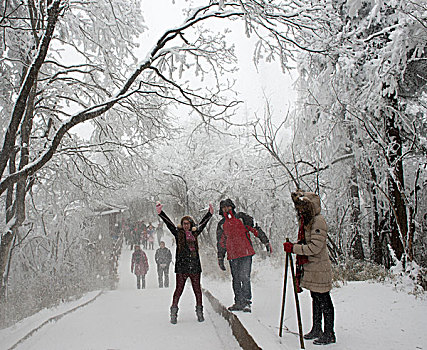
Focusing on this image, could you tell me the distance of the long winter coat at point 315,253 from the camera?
394 centimetres

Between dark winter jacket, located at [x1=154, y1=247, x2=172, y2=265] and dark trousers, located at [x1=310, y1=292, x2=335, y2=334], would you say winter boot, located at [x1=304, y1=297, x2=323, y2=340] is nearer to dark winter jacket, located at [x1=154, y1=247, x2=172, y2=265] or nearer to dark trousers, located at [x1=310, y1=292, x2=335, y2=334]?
dark trousers, located at [x1=310, y1=292, x2=335, y2=334]

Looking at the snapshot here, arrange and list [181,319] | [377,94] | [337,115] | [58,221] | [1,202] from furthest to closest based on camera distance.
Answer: [58,221]
[1,202]
[337,115]
[377,94]
[181,319]

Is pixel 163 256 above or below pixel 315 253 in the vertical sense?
below

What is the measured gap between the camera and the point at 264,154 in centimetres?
1955

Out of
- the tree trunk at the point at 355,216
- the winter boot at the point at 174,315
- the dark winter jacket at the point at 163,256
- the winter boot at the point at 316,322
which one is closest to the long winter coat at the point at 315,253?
the winter boot at the point at 316,322

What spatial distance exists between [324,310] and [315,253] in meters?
0.59

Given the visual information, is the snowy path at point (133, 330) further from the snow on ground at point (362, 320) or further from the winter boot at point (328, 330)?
the winter boot at point (328, 330)

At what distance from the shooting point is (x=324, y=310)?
12.7 ft

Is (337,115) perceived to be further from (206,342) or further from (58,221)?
(58,221)

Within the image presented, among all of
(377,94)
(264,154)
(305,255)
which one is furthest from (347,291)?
(264,154)

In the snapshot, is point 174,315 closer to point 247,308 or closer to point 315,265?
point 247,308

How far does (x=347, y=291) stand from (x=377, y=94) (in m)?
3.82

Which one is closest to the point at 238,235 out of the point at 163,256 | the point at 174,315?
the point at 174,315

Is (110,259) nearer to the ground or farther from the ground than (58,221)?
nearer to the ground
